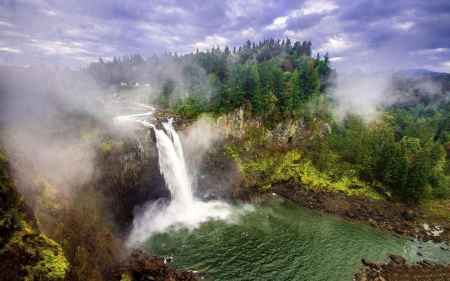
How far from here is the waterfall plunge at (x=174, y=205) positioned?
2700 cm

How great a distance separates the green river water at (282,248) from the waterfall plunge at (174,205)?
1.65m

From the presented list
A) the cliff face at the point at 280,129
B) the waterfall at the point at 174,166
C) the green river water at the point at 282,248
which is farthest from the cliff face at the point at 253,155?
the green river water at the point at 282,248

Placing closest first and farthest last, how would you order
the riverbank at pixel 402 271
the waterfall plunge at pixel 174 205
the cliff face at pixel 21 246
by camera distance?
the cliff face at pixel 21 246 → the riverbank at pixel 402 271 → the waterfall plunge at pixel 174 205

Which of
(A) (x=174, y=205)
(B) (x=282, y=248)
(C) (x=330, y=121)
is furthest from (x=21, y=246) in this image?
(C) (x=330, y=121)

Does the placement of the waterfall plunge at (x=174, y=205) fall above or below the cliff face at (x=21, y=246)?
below

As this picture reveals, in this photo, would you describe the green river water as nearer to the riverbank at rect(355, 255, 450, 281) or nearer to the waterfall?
the riverbank at rect(355, 255, 450, 281)

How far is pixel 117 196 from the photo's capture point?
2669 cm

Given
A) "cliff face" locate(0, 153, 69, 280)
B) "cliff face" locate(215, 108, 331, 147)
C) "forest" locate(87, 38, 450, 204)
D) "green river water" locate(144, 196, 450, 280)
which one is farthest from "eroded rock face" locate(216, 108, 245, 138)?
"cliff face" locate(0, 153, 69, 280)

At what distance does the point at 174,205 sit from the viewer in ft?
102

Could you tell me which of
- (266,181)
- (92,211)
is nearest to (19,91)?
(92,211)

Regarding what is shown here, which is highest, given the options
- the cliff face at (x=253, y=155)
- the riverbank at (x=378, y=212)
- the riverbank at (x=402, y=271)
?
the cliff face at (x=253, y=155)

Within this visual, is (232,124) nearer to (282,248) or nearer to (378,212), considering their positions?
(282,248)

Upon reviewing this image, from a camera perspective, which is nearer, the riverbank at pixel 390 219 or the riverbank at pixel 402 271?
the riverbank at pixel 402 271

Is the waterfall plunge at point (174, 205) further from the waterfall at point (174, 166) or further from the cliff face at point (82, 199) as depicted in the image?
the cliff face at point (82, 199)
